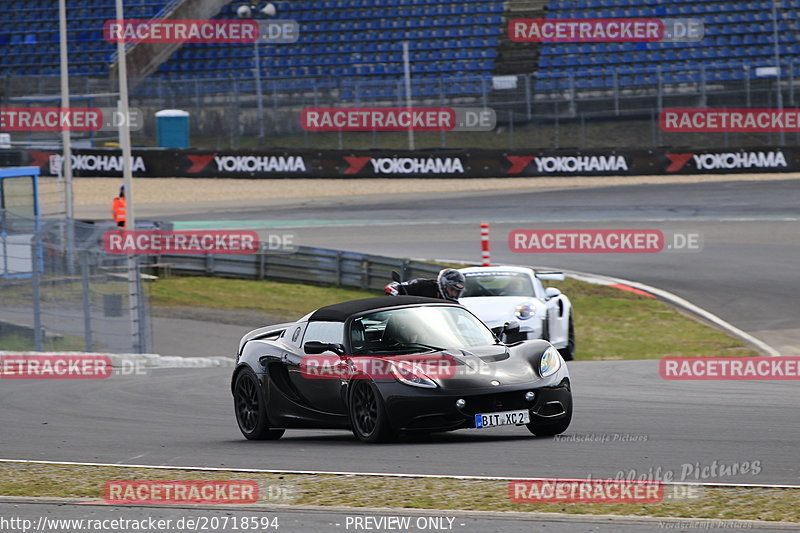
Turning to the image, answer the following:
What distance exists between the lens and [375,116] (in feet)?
141

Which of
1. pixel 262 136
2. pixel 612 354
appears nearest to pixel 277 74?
pixel 262 136

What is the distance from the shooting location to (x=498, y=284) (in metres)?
18.2

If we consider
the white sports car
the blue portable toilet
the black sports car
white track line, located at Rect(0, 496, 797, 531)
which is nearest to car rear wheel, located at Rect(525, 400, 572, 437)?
the black sports car

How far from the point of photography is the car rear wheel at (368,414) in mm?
9328

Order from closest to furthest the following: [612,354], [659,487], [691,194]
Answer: [659,487] < [612,354] < [691,194]

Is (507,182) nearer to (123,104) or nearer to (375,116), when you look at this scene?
(375,116)

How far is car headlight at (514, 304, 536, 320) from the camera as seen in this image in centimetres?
1700

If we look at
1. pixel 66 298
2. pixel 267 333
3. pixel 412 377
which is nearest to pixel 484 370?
pixel 412 377

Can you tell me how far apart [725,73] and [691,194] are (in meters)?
8.30

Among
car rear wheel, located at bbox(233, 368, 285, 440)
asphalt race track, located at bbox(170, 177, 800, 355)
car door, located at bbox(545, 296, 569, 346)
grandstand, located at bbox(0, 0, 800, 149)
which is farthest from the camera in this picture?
grandstand, located at bbox(0, 0, 800, 149)

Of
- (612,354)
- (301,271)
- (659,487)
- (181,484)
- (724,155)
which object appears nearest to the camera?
(659,487)

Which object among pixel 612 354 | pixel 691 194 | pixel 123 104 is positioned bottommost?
pixel 612 354

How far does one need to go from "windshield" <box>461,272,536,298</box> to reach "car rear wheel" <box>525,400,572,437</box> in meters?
8.11

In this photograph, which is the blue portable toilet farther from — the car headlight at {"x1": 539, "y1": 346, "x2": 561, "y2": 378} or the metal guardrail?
the car headlight at {"x1": 539, "y1": 346, "x2": 561, "y2": 378}
